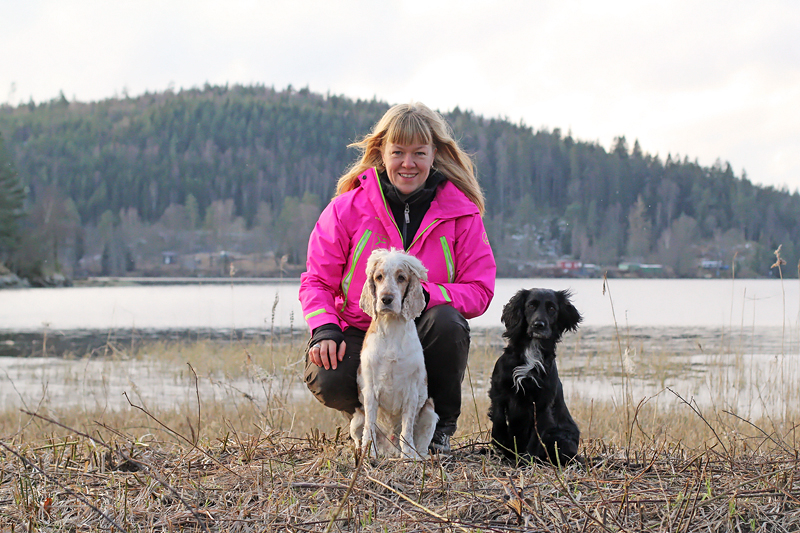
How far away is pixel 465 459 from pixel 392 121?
217cm

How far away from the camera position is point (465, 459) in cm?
353

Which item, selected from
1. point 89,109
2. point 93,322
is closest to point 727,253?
point 93,322

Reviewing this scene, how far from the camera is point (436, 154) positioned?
435 centimetres

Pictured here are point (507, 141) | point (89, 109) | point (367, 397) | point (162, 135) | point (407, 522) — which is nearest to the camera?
point (407, 522)

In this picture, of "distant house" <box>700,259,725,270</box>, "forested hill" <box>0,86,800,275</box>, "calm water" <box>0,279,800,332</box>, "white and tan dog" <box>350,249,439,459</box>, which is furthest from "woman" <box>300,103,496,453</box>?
"distant house" <box>700,259,725,270</box>

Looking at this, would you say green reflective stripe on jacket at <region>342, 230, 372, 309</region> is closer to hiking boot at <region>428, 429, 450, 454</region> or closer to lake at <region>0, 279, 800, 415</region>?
hiking boot at <region>428, 429, 450, 454</region>

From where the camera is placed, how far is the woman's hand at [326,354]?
3.66 m

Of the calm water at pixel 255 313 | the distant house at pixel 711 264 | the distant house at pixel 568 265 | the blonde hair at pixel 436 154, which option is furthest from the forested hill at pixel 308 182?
the blonde hair at pixel 436 154

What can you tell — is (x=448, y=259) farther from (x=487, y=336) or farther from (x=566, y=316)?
(x=487, y=336)

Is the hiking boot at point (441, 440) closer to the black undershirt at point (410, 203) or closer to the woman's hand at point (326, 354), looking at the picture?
the woman's hand at point (326, 354)

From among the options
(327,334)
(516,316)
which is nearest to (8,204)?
(327,334)

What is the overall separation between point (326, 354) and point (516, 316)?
1178 millimetres

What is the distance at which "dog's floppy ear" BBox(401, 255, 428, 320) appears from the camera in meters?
3.38

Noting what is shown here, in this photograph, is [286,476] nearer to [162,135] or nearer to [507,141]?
[507,141]
